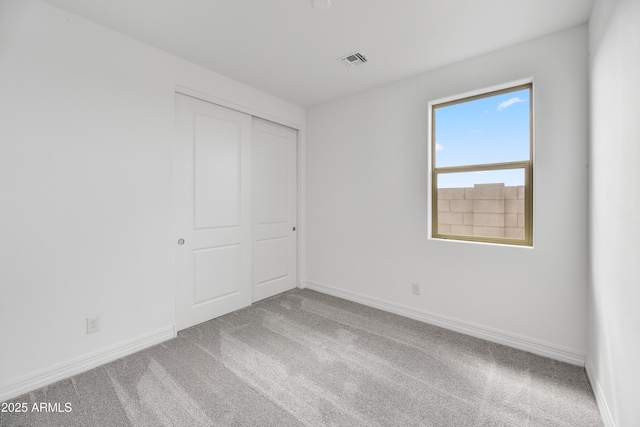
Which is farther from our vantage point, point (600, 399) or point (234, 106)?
point (234, 106)

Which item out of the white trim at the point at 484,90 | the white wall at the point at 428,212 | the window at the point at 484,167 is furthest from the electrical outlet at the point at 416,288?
the white trim at the point at 484,90

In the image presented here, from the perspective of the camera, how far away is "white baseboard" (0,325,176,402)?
1747mm

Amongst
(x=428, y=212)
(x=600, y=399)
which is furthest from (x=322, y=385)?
(x=428, y=212)

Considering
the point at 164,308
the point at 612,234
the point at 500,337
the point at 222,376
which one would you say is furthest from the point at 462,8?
the point at 164,308

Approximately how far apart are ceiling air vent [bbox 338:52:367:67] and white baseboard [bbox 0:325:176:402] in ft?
10.1

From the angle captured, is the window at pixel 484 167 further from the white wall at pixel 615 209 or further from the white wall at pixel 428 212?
the white wall at pixel 615 209

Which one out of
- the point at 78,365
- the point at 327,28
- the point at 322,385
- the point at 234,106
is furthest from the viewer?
the point at 234,106

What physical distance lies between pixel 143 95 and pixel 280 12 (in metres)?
1.39

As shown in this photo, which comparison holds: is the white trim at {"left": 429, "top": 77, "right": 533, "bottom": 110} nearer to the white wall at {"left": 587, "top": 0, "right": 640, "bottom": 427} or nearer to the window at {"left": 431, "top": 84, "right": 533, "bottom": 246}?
the window at {"left": 431, "top": 84, "right": 533, "bottom": 246}

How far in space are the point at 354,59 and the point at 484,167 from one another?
1.66 meters

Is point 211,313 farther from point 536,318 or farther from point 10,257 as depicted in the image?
point 536,318

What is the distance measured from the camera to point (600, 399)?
1.64m

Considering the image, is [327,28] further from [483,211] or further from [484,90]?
[483,211]

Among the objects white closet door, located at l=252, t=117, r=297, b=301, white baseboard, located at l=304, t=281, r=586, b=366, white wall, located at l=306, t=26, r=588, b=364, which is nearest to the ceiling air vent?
white wall, located at l=306, t=26, r=588, b=364
